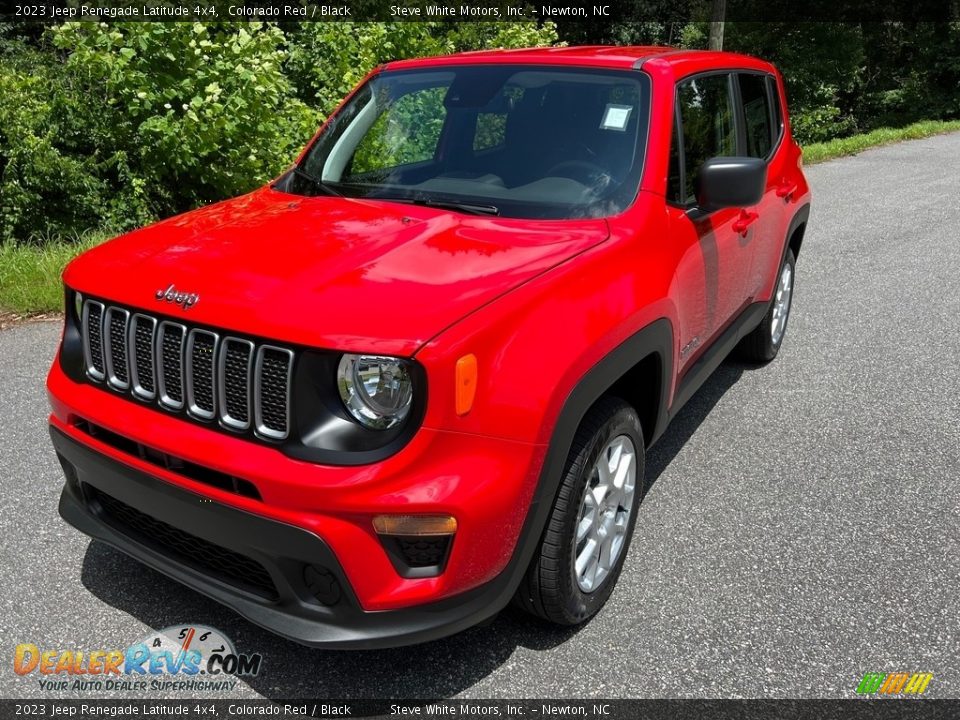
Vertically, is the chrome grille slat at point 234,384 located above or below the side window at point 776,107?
below

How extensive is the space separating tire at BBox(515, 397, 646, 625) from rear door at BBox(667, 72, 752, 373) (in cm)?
63

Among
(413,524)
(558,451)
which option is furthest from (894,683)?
(413,524)

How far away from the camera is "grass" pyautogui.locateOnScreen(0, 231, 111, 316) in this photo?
5824mm

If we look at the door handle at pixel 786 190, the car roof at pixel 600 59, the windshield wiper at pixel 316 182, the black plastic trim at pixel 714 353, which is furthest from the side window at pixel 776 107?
the windshield wiper at pixel 316 182

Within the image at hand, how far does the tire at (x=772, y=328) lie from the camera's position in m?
5.06

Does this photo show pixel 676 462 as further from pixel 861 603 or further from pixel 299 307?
pixel 299 307

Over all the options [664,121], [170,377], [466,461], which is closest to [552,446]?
[466,461]

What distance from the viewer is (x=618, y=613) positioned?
9.56 feet

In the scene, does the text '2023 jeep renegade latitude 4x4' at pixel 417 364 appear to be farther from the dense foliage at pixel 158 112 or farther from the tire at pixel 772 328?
the dense foliage at pixel 158 112

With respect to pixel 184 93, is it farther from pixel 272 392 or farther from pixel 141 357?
pixel 272 392

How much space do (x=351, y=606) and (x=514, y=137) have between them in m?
1.94

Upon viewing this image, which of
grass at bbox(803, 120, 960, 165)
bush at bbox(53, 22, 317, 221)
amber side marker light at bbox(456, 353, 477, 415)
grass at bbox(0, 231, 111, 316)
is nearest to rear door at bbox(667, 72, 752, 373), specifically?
amber side marker light at bbox(456, 353, 477, 415)

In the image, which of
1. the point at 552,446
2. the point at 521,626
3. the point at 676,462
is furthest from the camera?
the point at 676,462

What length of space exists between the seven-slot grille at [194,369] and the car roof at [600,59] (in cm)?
197
